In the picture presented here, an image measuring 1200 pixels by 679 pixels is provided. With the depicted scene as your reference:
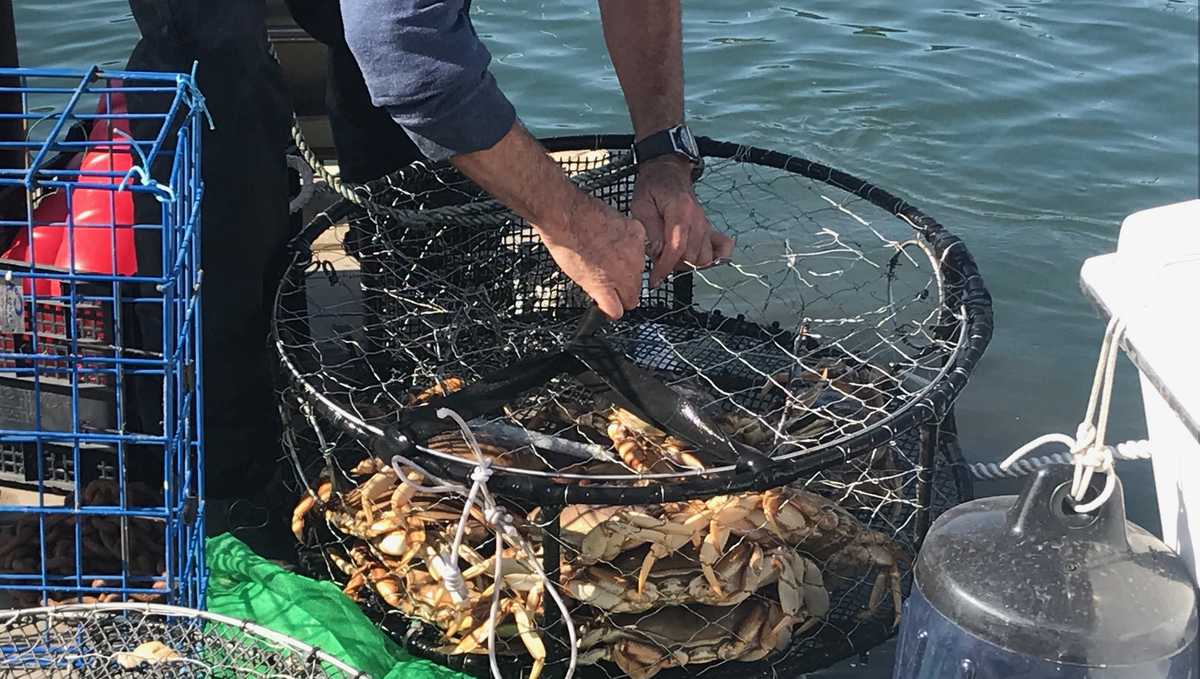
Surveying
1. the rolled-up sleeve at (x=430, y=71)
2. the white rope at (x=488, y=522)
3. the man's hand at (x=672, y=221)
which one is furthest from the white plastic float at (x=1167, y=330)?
the rolled-up sleeve at (x=430, y=71)

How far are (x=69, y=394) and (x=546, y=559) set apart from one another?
1.00 m

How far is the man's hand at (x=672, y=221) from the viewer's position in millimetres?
2922

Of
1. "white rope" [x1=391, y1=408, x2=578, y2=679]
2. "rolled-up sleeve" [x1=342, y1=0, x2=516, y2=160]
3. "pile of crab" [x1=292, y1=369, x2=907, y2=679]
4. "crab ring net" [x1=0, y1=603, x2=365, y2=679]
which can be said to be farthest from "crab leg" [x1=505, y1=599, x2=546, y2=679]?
"rolled-up sleeve" [x1=342, y1=0, x2=516, y2=160]

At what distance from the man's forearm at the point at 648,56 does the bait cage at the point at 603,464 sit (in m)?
0.21

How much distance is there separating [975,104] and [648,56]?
13.4 feet

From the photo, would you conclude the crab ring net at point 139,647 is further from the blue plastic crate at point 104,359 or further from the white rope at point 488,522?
the white rope at point 488,522

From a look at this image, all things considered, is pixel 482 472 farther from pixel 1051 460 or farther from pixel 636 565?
pixel 1051 460

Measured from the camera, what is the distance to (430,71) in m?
2.35

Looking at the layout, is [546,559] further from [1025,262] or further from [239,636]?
[1025,262]

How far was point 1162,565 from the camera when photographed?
212cm

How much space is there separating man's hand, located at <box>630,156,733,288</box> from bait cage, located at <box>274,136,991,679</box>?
0.75ft

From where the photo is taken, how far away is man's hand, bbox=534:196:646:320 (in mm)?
2688

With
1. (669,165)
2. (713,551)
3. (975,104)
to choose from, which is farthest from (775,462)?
(975,104)

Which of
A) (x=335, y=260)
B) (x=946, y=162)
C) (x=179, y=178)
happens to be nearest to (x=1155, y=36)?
(x=946, y=162)
